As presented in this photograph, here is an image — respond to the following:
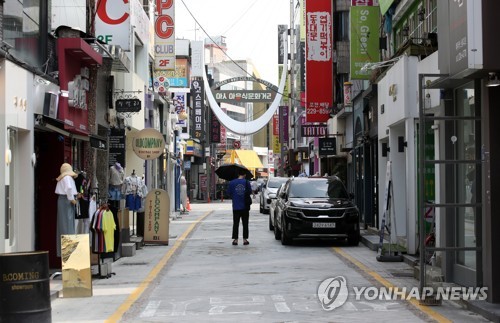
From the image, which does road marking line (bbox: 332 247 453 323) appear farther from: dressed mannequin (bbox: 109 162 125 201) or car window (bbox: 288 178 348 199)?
dressed mannequin (bbox: 109 162 125 201)

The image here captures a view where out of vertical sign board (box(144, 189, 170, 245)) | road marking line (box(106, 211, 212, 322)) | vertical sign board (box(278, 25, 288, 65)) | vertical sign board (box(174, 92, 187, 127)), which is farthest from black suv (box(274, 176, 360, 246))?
vertical sign board (box(278, 25, 288, 65))

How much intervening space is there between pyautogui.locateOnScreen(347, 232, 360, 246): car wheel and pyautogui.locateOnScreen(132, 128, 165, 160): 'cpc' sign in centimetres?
557

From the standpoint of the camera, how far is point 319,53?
36.1 metres

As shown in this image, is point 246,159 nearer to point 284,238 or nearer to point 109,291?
point 284,238

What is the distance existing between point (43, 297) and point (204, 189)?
64.3 m

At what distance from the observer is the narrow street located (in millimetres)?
9930

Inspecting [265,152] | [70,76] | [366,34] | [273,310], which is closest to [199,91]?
[366,34]

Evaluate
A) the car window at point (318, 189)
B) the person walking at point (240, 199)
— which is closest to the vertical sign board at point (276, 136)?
the car window at point (318, 189)

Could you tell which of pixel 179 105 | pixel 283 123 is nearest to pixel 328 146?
pixel 179 105

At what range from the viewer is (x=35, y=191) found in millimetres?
15000

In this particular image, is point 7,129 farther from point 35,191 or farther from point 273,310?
point 273,310

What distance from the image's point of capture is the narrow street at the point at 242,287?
993cm

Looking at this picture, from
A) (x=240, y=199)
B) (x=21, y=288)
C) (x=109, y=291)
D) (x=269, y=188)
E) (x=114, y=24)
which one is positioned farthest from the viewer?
(x=269, y=188)

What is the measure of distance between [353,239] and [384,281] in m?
7.37
